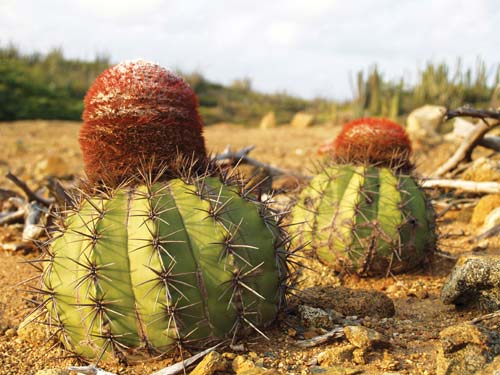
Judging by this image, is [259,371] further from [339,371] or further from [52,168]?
[52,168]

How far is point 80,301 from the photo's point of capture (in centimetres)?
297

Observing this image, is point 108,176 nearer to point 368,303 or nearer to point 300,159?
point 368,303

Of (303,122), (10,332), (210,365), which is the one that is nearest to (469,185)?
(210,365)

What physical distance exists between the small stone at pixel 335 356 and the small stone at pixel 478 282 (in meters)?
1.12

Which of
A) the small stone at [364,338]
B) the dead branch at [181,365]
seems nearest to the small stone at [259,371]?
the dead branch at [181,365]

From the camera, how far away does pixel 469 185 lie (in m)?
6.66

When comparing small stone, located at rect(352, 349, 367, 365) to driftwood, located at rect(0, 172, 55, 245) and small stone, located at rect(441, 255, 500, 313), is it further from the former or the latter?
driftwood, located at rect(0, 172, 55, 245)

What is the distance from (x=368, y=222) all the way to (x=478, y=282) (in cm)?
113

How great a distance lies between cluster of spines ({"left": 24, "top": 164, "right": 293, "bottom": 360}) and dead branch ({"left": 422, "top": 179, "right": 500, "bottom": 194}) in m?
3.81

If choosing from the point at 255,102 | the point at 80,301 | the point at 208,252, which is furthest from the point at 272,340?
the point at 255,102

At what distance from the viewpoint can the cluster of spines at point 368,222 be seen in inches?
183

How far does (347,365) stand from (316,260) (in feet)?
6.74

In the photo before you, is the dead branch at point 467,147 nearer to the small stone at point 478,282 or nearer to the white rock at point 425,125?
the small stone at point 478,282

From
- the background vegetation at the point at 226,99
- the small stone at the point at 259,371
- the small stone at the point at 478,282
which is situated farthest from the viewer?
the background vegetation at the point at 226,99
